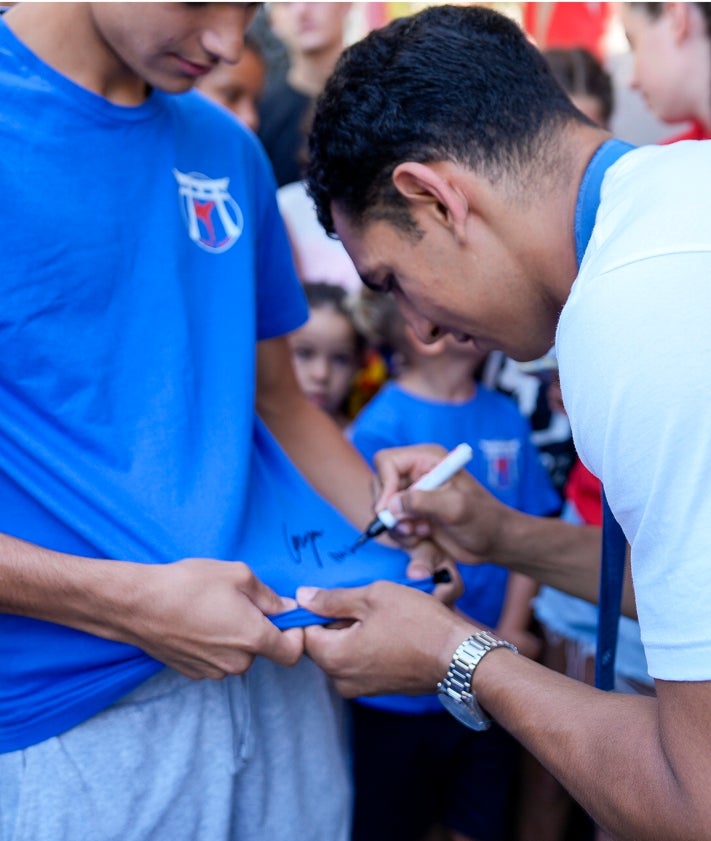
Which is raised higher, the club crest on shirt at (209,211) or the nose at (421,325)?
the club crest on shirt at (209,211)

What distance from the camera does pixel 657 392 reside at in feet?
3.45

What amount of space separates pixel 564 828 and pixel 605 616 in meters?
1.60

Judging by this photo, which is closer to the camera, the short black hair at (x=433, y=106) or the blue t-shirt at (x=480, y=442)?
the short black hair at (x=433, y=106)

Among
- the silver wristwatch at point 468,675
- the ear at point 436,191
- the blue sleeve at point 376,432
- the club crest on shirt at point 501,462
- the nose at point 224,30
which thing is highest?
the nose at point 224,30

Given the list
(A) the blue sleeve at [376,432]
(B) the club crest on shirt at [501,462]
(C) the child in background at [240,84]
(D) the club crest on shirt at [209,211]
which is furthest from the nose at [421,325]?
(C) the child in background at [240,84]

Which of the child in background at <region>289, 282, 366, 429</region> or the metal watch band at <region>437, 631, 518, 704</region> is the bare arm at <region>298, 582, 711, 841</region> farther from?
the child in background at <region>289, 282, 366, 429</region>

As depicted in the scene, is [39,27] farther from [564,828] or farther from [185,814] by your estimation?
[564,828]

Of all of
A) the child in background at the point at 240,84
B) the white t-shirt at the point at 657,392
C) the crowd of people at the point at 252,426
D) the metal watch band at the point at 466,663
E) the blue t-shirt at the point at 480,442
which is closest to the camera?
the white t-shirt at the point at 657,392

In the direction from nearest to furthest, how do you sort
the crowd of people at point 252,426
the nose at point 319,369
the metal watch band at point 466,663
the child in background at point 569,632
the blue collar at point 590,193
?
the crowd of people at point 252,426, the blue collar at point 590,193, the metal watch band at point 466,663, the child in background at point 569,632, the nose at point 319,369

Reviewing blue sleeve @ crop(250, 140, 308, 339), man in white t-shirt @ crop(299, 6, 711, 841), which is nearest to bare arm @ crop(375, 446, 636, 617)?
man in white t-shirt @ crop(299, 6, 711, 841)

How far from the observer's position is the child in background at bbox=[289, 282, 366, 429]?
3135mm

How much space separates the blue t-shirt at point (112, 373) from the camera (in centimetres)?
140

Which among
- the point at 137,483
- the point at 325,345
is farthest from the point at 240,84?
the point at 137,483

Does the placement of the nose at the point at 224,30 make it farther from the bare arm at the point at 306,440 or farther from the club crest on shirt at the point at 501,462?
the club crest on shirt at the point at 501,462
